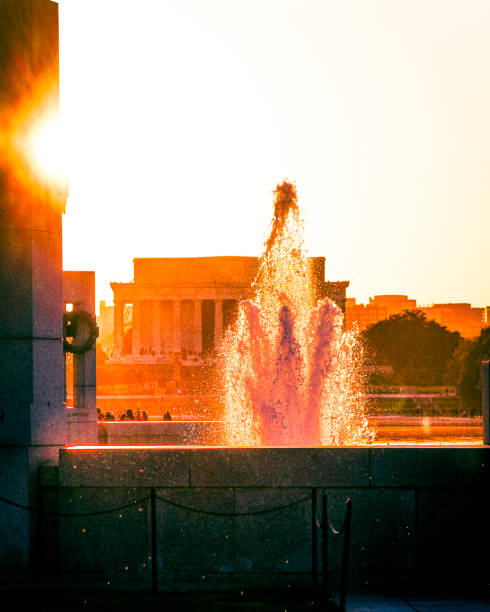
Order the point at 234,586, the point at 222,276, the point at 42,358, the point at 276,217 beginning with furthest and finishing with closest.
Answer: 1. the point at 222,276
2. the point at 276,217
3. the point at 42,358
4. the point at 234,586

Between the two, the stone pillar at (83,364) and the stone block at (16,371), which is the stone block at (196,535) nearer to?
the stone block at (16,371)

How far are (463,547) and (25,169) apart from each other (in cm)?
645

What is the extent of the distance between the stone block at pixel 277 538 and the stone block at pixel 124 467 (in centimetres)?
81

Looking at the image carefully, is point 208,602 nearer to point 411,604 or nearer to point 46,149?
point 411,604

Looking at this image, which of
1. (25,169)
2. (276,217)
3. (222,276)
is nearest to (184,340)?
(222,276)

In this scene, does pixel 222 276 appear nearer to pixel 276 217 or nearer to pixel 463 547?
pixel 276 217

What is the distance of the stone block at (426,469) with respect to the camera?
11.3 metres

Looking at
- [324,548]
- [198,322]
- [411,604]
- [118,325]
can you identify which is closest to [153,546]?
[324,548]

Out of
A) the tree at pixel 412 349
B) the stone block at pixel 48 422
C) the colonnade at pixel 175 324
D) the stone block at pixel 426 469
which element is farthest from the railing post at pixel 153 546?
the colonnade at pixel 175 324

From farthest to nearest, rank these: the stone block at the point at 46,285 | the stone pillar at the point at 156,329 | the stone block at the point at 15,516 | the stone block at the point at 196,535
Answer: the stone pillar at the point at 156,329 < the stone block at the point at 46,285 < the stone block at the point at 15,516 < the stone block at the point at 196,535

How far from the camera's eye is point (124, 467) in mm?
11555

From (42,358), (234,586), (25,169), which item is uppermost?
(25,169)

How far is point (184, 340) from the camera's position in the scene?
131000 mm

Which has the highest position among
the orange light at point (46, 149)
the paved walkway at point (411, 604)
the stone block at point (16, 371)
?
the orange light at point (46, 149)
